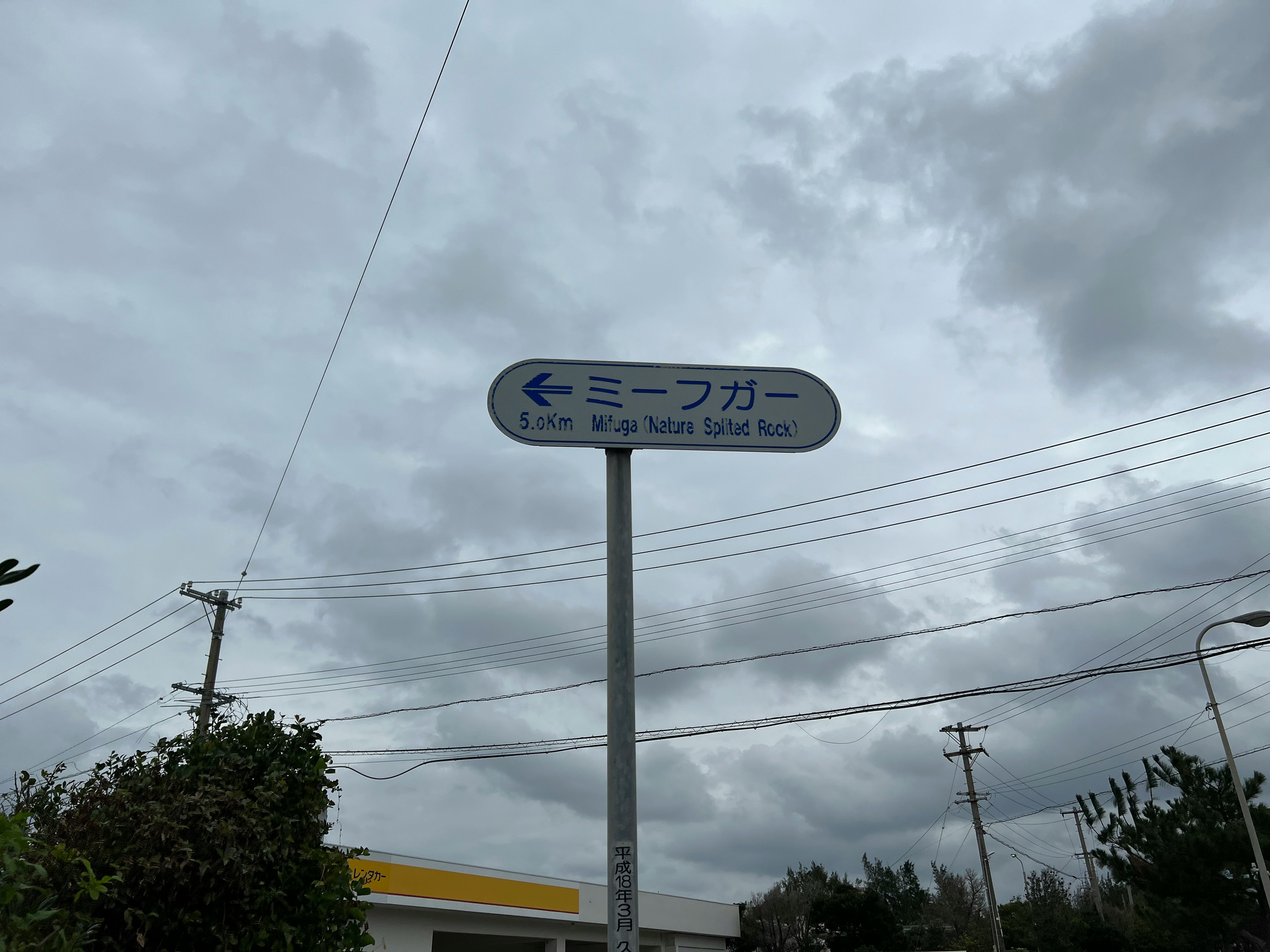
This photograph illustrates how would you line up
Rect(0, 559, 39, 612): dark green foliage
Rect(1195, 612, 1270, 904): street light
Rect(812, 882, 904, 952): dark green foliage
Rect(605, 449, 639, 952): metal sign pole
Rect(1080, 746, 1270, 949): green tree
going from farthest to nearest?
Rect(812, 882, 904, 952): dark green foliage
Rect(1080, 746, 1270, 949): green tree
Rect(1195, 612, 1270, 904): street light
Rect(605, 449, 639, 952): metal sign pole
Rect(0, 559, 39, 612): dark green foliage

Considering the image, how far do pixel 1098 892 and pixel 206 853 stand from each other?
55.5 m

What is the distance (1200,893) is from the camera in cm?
2662

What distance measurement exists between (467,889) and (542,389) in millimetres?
20469

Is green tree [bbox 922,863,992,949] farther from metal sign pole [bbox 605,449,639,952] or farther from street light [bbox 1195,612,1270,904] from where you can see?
metal sign pole [bbox 605,449,639,952]

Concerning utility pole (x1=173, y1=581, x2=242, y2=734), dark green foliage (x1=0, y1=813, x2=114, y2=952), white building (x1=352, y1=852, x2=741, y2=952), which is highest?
utility pole (x1=173, y1=581, x2=242, y2=734)

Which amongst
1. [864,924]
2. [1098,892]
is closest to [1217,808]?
[864,924]

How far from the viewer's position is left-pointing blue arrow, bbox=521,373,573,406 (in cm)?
283

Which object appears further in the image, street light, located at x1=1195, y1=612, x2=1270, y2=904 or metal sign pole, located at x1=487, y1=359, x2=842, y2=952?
street light, located at x1=1195, y1=612, x2=1270, y2=904

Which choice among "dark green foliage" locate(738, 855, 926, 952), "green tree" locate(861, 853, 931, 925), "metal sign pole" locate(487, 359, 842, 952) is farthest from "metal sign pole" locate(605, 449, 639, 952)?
"green tree" locate(861, 853, 931, 925)

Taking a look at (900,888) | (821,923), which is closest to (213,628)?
(821,923)

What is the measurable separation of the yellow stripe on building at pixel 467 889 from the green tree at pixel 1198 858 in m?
17.9

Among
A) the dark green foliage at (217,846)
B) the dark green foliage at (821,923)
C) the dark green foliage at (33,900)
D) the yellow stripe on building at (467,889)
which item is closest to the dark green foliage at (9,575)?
the dark green foliage at (33,900)

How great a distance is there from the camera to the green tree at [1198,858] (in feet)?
84.7

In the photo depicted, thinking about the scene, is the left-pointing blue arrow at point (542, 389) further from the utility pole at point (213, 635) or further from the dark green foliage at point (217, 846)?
the utility pole at point (213, 635)
